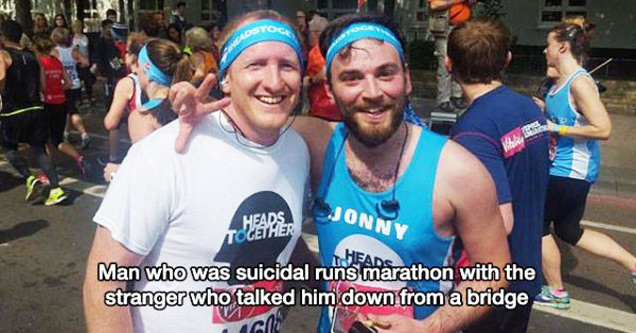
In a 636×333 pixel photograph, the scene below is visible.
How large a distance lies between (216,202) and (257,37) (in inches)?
20.7

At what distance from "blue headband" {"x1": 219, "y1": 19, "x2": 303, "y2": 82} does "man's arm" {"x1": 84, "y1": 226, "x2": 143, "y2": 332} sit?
66cm

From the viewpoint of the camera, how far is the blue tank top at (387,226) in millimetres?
1804

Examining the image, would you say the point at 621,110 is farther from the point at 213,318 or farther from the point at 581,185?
the point at 213,318

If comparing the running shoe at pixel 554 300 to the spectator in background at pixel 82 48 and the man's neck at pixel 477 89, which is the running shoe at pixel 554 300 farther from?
the spectator in background at pixel 82 48

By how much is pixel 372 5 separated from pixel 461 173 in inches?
771

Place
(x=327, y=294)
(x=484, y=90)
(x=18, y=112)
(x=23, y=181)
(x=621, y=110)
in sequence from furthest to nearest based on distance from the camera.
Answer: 1. (x=621, y=110)
2. (x=23, y=181)
3. (x=18, y=112)
4. (x=484, y=90)
5. (x=327, y=294)

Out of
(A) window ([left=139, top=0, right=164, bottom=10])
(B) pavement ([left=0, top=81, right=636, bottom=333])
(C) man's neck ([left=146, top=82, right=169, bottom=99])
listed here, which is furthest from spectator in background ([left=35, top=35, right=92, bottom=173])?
(A) window ([left=139, top=0, right=164, bottom=10])

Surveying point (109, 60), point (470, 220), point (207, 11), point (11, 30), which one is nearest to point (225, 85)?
point (470, 220)

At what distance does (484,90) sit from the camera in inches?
104

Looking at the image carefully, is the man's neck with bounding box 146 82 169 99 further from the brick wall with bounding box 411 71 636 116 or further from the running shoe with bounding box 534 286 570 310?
the brick wall with bounding box 411 71 636 116

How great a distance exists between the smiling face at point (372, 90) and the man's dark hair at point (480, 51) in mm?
850

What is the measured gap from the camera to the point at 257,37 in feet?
5.70


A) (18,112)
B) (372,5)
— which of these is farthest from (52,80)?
(372,5)

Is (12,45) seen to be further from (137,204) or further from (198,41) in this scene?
(137,204)
